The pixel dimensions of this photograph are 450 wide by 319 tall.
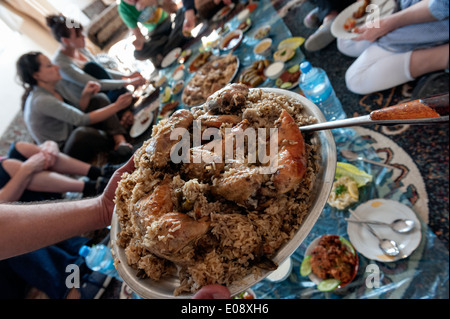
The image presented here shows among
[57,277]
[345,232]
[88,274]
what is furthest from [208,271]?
[57,277]

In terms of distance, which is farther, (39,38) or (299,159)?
(39,38)

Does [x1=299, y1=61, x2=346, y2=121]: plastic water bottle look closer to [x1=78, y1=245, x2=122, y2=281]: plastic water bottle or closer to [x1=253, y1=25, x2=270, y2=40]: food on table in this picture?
[x1=253, y1=25, x2=270, y2=40]: food on table

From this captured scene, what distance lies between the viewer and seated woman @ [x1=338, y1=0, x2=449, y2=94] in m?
1.80

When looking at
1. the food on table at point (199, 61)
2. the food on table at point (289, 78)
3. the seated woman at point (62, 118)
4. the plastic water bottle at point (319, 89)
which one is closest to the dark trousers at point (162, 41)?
the seated woman at point (62, 118)

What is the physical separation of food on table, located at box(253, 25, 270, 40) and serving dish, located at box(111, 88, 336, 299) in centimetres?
208

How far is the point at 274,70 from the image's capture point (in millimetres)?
2416

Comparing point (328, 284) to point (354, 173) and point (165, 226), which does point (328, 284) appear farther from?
point (165, 226)

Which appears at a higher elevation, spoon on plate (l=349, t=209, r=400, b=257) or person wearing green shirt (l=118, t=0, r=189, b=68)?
person wearing green shirt (l=118, t=0, r=189, b=68)

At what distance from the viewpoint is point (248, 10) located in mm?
3459

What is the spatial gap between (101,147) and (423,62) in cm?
412

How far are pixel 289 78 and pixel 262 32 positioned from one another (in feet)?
3.48

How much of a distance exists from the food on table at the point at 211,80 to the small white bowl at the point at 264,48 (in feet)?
0.88

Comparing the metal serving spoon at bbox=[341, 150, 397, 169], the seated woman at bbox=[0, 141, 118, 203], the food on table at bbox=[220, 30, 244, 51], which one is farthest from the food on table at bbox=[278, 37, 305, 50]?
the seated woman at bbox=[0, 141, 118, 203]

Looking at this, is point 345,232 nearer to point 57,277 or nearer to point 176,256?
point 176,256
